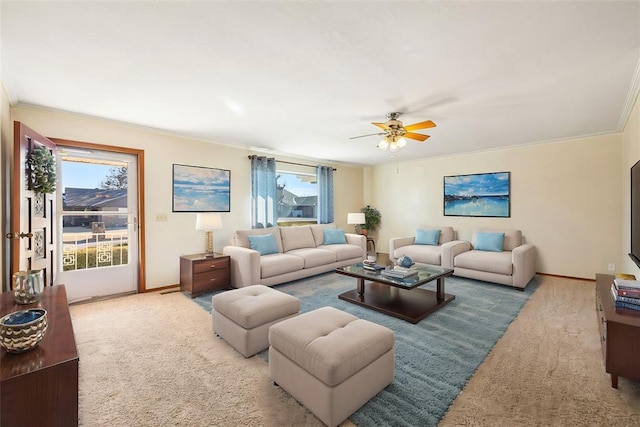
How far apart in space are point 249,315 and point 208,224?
2.27 metres

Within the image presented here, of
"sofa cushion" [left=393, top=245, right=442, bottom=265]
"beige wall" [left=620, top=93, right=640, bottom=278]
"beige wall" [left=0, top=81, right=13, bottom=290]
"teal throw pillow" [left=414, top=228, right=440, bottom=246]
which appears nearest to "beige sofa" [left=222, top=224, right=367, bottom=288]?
"sofa cushion" [left=393, top=245, right=442, bottom=265]

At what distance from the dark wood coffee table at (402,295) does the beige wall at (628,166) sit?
2109 mm

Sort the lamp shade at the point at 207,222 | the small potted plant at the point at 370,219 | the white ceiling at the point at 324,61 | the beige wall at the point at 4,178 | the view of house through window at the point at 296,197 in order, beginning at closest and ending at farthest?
the white ceiling at the point at 324,61 → the beige wall at the point at 4,178 → the lamp shade at the point at 207,222 → the view of house through window at the point at 296,197 → the small potted plant at the point at 370,219

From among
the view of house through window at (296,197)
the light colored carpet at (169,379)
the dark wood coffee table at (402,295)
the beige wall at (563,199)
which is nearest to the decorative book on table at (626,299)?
the dark wood coffee table at (402,295)

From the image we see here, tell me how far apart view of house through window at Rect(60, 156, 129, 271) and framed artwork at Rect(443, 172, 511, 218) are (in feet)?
19.5

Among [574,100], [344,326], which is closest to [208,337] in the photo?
[344,326]

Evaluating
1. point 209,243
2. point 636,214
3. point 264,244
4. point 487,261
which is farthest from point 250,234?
point 636,214

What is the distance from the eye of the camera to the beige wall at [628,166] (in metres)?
3.01

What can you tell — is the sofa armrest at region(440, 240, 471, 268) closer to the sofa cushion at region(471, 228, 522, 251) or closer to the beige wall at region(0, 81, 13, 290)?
the sofa cushion at region(471, 228, 522, 251)

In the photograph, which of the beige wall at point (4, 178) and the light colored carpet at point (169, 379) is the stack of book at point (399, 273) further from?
the beige wall at point (4, 178)

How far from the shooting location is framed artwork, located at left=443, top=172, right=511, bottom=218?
5.27 meters

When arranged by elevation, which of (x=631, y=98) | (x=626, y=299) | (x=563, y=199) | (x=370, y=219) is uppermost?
(x=631, y=98)

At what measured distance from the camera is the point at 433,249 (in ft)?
17.3

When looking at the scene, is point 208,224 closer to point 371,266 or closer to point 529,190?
point 371,266
